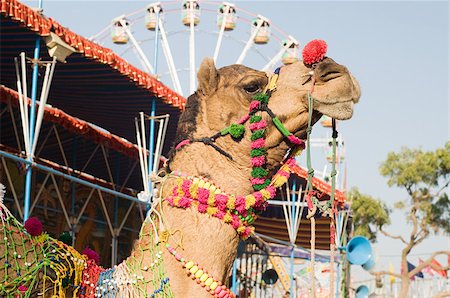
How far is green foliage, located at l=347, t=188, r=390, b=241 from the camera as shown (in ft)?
123

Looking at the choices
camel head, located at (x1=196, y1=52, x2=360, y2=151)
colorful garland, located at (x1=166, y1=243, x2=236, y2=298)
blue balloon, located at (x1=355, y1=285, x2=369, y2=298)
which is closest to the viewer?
colorful garland, located at (x1=166, y1=243, x2=236, y2=298)

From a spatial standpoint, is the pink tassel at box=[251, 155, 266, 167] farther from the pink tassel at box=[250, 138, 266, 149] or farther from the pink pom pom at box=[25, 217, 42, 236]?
the pink pom pom at box=[25, 217, 42, 236]

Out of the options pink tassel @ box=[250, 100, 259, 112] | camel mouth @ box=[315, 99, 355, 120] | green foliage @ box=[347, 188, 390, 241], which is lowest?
camel mouth @ box=[315, 99, 355, 120]

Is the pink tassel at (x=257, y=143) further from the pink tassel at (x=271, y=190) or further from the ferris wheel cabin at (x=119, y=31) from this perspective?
the ferris wheel cabin at (x=119, y=31)

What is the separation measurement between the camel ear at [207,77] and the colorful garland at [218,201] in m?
0.52

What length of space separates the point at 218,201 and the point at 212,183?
0.12 meters

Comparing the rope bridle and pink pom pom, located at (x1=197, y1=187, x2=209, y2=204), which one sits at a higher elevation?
the rope bridle

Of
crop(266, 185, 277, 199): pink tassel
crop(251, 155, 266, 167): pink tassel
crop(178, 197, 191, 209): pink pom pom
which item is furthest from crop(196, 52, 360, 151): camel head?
crop(178, 197, 191, 209): pink pom pom

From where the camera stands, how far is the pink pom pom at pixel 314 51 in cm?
415

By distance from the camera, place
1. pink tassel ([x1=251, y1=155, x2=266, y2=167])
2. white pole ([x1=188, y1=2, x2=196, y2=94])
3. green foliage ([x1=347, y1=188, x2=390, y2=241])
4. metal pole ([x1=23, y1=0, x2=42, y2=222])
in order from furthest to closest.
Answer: green foliage ([x1=347, y1=188, x2=390, y2=241]) < white pole ([x1=188, y1=2, x2=196, y2=94]) < metal pole ([x1=23, y1=0, x2=42, y2=222]) < pink tassel ([x1=251, y1=155, x2=266, y2=167])

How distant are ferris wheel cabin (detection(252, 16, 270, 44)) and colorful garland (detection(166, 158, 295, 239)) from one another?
86.9 feet

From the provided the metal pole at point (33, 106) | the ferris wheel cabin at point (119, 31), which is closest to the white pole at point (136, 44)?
the ferris wheel cabin at point (119, 31)

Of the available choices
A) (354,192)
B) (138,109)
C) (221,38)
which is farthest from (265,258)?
(354,192)

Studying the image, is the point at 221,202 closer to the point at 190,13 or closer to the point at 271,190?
the point at 271,190
